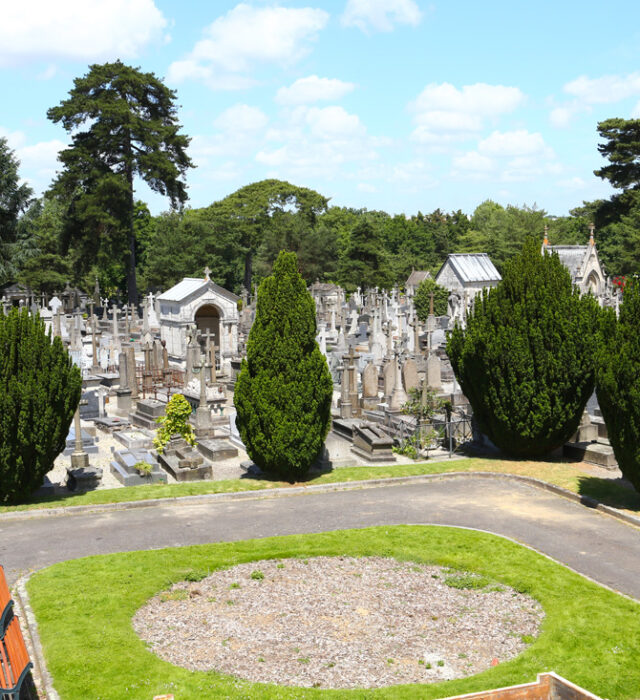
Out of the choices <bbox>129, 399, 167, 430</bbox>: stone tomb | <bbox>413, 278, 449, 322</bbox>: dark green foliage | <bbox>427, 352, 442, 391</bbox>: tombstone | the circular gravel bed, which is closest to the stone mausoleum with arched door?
<bbox>129, 399, 167, 430</bbox>: stone tomb

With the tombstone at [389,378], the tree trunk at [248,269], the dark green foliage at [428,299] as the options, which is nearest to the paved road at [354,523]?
the tombstone at [389,378]

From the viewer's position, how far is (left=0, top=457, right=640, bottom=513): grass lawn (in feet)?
50.1

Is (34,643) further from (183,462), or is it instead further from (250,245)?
(250,245)

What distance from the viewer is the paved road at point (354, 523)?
12406mm

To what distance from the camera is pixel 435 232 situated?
101m

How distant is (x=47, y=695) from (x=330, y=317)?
41989 mm

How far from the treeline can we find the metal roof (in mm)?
1228

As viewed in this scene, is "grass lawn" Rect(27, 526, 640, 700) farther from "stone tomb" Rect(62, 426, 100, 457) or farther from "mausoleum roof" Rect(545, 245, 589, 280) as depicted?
"mausoleum roof" Rect(545, 245, 589, 280)

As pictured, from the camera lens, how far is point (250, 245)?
81000 millimetres

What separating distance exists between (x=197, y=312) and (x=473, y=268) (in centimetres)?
2185

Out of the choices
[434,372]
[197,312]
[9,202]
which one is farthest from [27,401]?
[9,202]

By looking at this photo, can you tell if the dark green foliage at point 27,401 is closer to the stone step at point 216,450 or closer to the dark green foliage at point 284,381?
the dark green foliage at point 284,381

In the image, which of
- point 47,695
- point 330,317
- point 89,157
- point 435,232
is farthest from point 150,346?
point 435,232

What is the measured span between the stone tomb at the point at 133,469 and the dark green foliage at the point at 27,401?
2.57m
